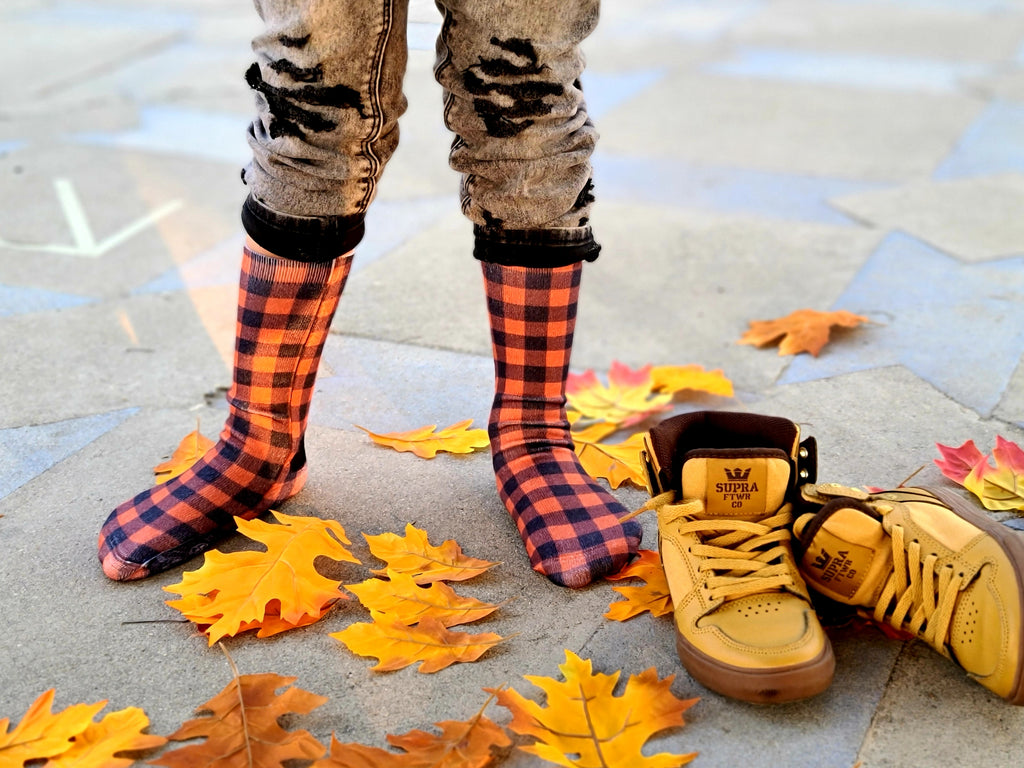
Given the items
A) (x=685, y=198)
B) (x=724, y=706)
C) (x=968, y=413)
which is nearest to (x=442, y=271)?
(x=685, y=198)

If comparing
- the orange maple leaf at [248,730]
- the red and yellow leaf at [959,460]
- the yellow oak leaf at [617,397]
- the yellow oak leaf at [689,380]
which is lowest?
the yellow oak leaf at [689,380]

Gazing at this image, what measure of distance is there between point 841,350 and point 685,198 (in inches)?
40.5

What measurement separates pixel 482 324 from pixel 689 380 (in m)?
0.49

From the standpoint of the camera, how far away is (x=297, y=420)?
145cm

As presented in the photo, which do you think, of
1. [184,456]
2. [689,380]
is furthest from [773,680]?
[184,456]

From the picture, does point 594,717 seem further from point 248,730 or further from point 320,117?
point 320,117

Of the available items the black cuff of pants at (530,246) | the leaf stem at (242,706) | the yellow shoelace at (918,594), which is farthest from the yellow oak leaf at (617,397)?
the leaf stem at (242,706)

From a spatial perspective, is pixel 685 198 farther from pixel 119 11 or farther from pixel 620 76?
pixel 119 11

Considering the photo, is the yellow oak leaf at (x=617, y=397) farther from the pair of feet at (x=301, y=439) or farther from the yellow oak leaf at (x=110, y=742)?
the yellow oak leaf at (x=110, y=742)

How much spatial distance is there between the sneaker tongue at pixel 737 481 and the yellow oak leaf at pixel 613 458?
330 mm

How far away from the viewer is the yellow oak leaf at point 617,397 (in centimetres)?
182

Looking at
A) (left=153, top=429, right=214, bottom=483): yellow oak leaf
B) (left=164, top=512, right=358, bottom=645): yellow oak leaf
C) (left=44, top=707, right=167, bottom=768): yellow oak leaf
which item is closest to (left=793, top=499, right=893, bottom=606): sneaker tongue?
(left=164, top=512, right=358, bottom=645): yellow oak leaf

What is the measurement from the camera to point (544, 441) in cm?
150

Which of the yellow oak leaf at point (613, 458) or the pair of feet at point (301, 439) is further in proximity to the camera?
the yellow oak leaf at point (613, 458)
